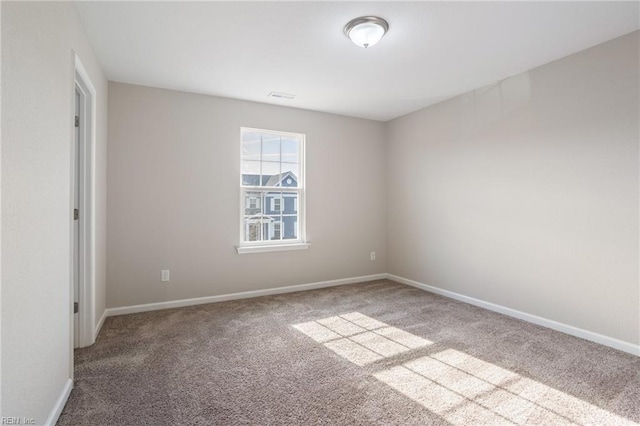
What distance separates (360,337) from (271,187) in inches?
88.8

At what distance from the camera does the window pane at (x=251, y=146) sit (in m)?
4.12

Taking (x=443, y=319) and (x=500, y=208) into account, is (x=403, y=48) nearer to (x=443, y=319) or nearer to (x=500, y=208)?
(x=500, y=208)

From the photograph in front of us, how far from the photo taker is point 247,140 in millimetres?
4145

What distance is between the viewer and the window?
413 cm

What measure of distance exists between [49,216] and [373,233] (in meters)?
4.05

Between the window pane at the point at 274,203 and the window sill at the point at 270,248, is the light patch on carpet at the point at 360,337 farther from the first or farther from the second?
the window pane at the point at 274,203

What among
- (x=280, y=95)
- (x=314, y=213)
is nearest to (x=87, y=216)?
(x=280, y=95)

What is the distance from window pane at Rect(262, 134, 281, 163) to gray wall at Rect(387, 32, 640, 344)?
1969 millimetres

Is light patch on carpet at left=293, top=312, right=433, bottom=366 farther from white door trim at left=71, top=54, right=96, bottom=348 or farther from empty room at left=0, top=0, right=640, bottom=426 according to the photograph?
white door trim at left=71, top=54, right=96, bottom=348

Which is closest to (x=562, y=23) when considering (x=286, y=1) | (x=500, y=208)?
(x=500, y=208)

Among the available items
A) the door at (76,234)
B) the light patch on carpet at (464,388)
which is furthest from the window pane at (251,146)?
the light patch on carpet at (464,388)

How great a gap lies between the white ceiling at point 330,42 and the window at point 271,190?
2.34ft

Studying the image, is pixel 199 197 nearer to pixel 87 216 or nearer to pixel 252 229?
pixel 252 229

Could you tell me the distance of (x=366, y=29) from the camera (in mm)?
2342
